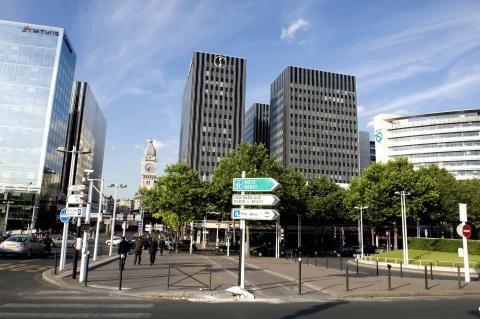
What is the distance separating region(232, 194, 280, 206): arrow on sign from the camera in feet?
Result: 48.9

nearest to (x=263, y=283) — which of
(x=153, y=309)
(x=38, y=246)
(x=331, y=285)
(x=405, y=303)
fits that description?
(x=331, y=285)

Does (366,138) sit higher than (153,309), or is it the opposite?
(366,138)

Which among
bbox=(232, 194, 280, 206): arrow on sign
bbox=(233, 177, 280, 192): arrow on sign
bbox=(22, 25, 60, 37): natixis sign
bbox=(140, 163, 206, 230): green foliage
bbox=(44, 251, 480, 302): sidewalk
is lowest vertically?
bbox=(44, 251, 480, 302): sidewalk

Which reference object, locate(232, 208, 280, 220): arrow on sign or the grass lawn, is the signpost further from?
the grass lawn

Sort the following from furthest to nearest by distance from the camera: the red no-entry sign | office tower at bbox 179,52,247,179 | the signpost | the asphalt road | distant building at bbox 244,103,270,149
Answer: distant building at bbox 244,103,270,149, office tower at bbox 179,52,247,179, the red no-entry sign, the signpost, the asphalt road

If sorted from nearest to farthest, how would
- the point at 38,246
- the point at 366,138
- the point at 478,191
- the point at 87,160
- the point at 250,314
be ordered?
1. the point at 250,314
2. the point at 38,246
3. the point at 478,191
4. the point at 87,160
5. the point at 366,138

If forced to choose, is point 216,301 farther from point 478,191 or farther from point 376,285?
point 478,191

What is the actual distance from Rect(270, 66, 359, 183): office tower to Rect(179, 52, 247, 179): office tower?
20028 millimetres

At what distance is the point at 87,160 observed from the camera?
502 ft

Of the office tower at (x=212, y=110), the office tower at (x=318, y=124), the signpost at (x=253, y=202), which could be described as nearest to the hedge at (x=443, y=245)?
the signpost at (x=253, y=202)

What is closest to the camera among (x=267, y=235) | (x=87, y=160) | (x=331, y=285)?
(x=331, y=285)

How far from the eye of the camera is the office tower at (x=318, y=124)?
148 m

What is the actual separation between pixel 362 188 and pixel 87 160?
5018 inches

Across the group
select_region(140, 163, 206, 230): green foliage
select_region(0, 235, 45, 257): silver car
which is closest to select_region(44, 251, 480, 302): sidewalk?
select_region(0, 235, 45, 257): silver car
